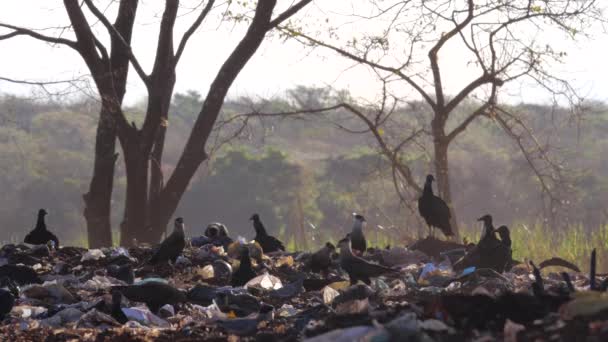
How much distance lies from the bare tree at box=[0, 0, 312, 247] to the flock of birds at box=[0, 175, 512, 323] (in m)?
2.28

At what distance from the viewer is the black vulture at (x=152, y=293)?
282 inches

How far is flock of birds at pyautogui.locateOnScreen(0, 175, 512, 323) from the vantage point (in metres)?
7.17

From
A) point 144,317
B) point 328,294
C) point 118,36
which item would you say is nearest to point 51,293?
point 144,317

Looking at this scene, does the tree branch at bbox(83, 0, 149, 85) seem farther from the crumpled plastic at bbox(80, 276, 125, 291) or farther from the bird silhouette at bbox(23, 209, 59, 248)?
the crumpled plastic at bbox(80, 276, 125, 291)

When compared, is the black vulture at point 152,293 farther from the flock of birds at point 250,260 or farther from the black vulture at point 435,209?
the black vulture at point 435,209

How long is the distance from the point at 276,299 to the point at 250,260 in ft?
2.90

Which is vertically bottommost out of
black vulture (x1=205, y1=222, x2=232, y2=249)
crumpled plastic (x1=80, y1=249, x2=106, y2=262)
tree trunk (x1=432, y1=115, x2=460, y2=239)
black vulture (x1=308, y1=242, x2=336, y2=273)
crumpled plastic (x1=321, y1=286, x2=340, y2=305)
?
crumpled plastic (x1=321, y1=286, x2=340, y2=305)

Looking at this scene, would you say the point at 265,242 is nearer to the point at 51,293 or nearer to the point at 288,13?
the point at 51,293

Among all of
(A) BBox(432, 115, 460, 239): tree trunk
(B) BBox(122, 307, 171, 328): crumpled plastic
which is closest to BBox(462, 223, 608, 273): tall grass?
(A) BBox(432, 115, 460, 239): tree trunk

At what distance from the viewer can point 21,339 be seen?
611cm

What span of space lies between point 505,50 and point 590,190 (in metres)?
20.3

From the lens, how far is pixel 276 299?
7.68 m

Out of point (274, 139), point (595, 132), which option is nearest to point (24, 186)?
point (274, 139)

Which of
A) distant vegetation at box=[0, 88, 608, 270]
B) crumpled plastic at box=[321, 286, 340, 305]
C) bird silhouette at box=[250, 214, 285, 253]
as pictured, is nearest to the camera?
crumpled plastic at box=[321, 286, 340, 305]
